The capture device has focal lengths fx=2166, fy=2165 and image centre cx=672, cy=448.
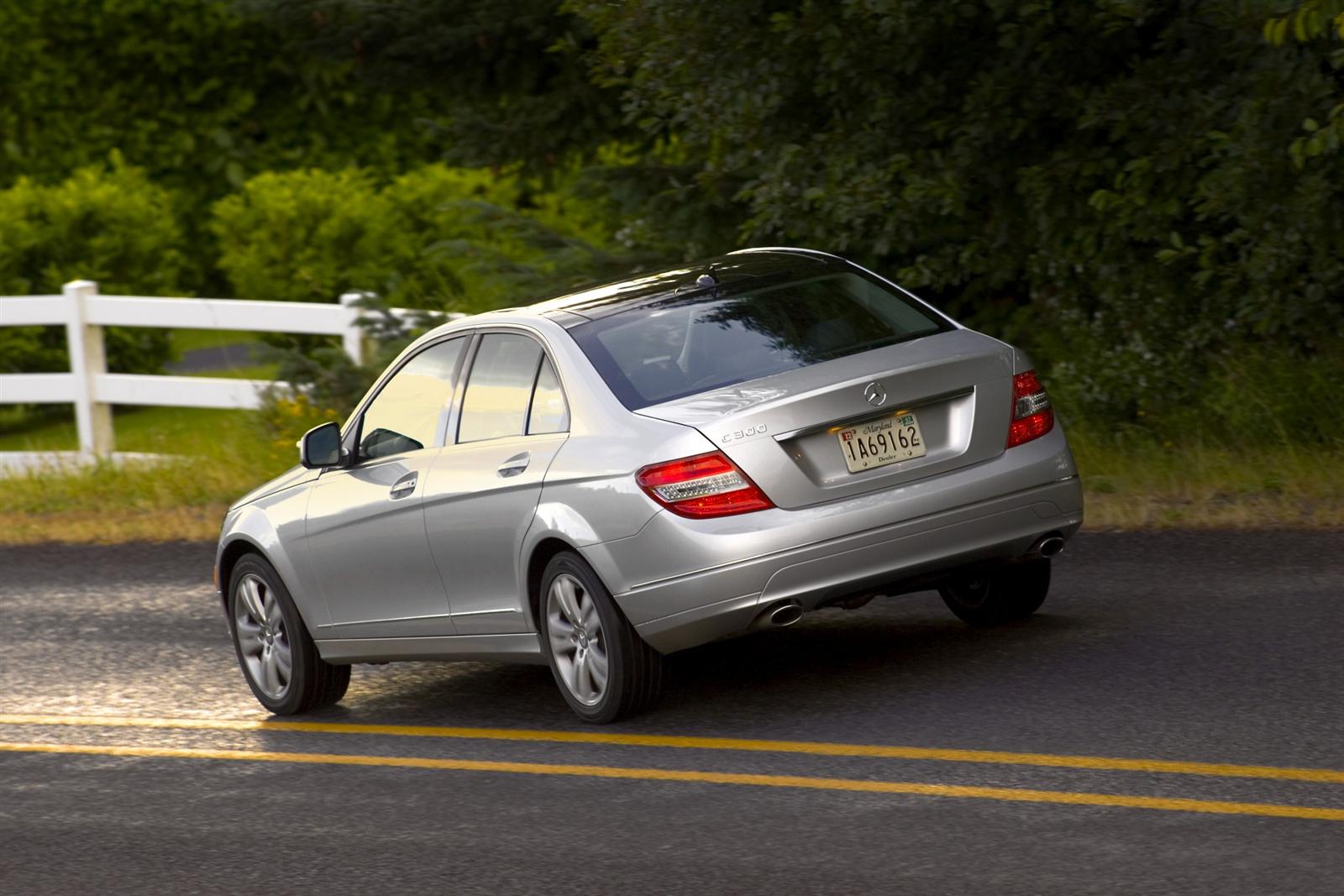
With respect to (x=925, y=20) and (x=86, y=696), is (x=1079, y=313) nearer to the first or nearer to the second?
(x=925, y=20)

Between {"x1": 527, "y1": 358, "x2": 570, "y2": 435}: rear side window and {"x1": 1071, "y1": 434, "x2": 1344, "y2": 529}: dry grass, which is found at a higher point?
{"x1": 527, "y1": 358, "x2": 570, "y2": 435}: rear side window

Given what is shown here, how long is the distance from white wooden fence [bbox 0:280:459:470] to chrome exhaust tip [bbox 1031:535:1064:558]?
29.8 ft

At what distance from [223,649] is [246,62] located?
55.6ft

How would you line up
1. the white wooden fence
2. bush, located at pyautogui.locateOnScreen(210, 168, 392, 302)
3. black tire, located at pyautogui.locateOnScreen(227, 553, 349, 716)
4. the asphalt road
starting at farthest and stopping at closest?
bush, located at pyautogui.locateOnScreen(210, 168, 392, 302) < the white wooden fence < black tire, located at pyautogui.locateOnScreen(227, 553, 349, 716) < the asphalt road

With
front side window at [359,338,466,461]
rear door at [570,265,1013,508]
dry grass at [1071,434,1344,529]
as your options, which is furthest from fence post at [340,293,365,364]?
rear door at [570,265,1013,508]

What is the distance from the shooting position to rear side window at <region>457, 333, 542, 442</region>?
8.01 meters

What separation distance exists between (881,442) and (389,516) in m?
2.11

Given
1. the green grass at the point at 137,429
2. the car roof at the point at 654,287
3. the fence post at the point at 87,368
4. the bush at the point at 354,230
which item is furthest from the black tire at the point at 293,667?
the bush at the point at 354,230

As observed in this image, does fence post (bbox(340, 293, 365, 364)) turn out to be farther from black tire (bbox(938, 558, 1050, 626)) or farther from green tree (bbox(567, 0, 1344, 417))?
black tire (bbox(938, 558, 1050, 626))

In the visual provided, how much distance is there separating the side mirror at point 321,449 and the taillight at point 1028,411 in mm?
2777

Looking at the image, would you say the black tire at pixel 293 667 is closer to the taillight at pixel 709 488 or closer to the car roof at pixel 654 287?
the car roof at pixel 654 287

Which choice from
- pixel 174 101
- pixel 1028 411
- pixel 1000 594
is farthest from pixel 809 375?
pixel 174 101

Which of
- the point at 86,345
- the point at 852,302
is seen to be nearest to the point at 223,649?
the point at 852,302

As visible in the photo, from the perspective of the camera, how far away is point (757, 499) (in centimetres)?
724
